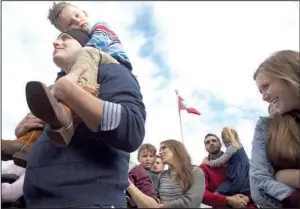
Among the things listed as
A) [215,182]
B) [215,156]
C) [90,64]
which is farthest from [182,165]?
[90,64]

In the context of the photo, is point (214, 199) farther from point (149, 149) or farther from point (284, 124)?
point (284, 124)

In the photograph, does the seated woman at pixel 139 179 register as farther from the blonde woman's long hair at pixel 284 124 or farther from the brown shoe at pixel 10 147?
the blonde woman's long hair at pixel 284 124

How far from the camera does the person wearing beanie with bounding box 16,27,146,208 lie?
1185 millimetres

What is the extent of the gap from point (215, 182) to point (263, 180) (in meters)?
2.06

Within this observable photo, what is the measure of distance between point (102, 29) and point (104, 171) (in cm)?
90

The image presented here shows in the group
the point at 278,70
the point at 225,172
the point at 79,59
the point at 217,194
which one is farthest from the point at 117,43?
the point at 225,172

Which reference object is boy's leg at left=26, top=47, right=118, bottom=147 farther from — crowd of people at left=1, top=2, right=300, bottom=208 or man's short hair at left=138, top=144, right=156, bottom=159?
man's short hair at left=138, top=144, right=156, bottom=159

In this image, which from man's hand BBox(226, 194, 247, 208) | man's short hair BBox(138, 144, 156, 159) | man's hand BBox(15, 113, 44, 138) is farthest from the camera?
man's short hair BBox(138, 144, 156, 159)

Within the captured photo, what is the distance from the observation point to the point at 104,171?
125cm

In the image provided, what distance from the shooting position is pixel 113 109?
1.23 m

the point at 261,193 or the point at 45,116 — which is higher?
the point at 45,116

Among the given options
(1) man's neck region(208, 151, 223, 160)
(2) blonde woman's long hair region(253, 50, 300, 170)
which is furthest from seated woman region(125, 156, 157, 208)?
(2) blonde woman's long hair region(253, 50, 300, 170)

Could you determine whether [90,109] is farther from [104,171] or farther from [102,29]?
[102,29]

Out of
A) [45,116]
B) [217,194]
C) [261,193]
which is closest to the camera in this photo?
[45,116]
